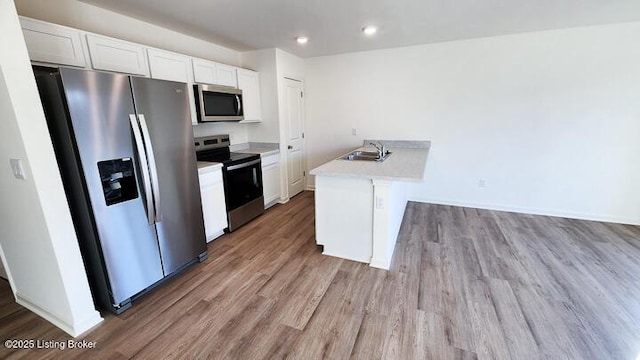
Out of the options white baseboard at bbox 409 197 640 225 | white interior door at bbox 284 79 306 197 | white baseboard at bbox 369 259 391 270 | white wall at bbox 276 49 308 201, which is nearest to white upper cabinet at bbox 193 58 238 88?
white wall at bbox 276 49 308 201

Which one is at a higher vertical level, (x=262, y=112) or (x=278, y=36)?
(x=278, y=36)

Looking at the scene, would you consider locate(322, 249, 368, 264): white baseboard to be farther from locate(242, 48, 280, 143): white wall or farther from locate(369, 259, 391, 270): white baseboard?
locate(242, 48, 280, 143): white wall

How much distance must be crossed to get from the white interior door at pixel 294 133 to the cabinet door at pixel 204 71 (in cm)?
119

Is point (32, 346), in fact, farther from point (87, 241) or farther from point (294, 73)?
point (294, 73)

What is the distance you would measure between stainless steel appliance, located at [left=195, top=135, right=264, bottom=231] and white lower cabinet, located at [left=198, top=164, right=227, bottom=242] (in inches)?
3.0

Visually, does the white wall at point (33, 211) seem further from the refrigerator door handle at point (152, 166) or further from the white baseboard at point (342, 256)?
the white baseboard at point (342, 256)

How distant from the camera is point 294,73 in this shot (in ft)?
14.5

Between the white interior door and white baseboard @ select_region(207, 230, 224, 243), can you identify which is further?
the white interior door

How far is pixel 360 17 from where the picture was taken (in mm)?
2748

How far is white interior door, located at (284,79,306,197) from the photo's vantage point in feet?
14.3

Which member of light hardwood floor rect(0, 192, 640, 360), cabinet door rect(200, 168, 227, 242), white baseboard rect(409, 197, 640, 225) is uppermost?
cabinet door rect(200, 168, 227, 242)

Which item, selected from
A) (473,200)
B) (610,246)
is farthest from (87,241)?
(610,246)

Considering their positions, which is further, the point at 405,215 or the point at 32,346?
the point at 405,215

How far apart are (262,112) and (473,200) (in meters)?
3.53
